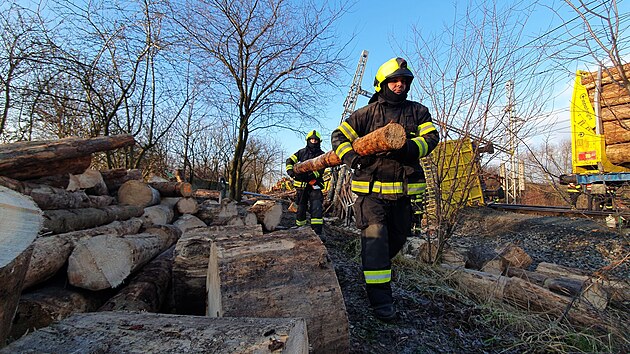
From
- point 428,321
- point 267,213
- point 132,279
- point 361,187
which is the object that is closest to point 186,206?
point 267,213

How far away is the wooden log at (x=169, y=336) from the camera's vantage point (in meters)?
1.00

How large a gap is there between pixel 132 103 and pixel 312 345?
9384 mm

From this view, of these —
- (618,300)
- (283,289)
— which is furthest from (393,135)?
(618,300)

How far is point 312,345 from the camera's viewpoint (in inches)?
69.0

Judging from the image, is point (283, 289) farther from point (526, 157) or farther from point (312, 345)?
point (526, 157)

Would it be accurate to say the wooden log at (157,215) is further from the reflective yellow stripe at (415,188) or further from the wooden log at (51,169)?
the reflective yellow stripe at (415,188)

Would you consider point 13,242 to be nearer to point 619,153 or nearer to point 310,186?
point 619,153

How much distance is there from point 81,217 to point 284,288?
3145 mm

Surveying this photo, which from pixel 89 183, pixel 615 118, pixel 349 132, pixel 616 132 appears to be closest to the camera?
pixel 615 118

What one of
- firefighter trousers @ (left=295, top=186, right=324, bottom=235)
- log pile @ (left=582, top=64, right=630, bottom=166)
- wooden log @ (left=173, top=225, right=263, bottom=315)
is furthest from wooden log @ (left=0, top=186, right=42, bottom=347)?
firefighter trousers @ (left=295, top=186, right=324, bottom=235)

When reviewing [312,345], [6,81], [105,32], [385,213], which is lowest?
[312,345]

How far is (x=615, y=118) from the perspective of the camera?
1.79m

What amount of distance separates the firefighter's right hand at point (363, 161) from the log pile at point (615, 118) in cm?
145

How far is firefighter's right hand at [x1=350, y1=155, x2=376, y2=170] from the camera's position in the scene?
8.76 feet
